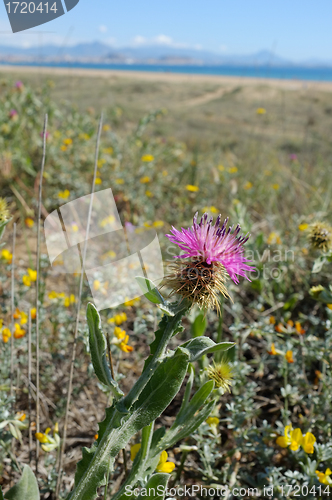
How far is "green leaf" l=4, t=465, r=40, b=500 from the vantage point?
3.93 feet

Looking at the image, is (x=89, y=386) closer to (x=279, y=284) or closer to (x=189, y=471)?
(x=189, y=471)

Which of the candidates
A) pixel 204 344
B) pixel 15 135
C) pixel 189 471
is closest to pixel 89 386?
pixel 189 471

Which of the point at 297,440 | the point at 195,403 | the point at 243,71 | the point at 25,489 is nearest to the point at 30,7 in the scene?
the point at 195,403

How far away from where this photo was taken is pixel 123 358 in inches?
95.7

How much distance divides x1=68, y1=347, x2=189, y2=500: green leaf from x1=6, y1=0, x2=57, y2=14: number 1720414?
1488 millimetres

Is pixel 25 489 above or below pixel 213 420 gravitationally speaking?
above

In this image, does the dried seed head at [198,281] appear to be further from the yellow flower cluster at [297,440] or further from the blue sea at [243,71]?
the blue sea at [243,71]

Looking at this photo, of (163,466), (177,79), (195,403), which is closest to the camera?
(195,403)

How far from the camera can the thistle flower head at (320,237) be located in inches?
76.4

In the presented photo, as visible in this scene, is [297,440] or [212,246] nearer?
[212,246]

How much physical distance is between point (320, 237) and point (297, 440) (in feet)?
3.02

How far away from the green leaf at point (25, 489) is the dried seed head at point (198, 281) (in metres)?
0.71

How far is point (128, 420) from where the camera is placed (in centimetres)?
113

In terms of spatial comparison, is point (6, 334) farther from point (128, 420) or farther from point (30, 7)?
point (30, 7)
